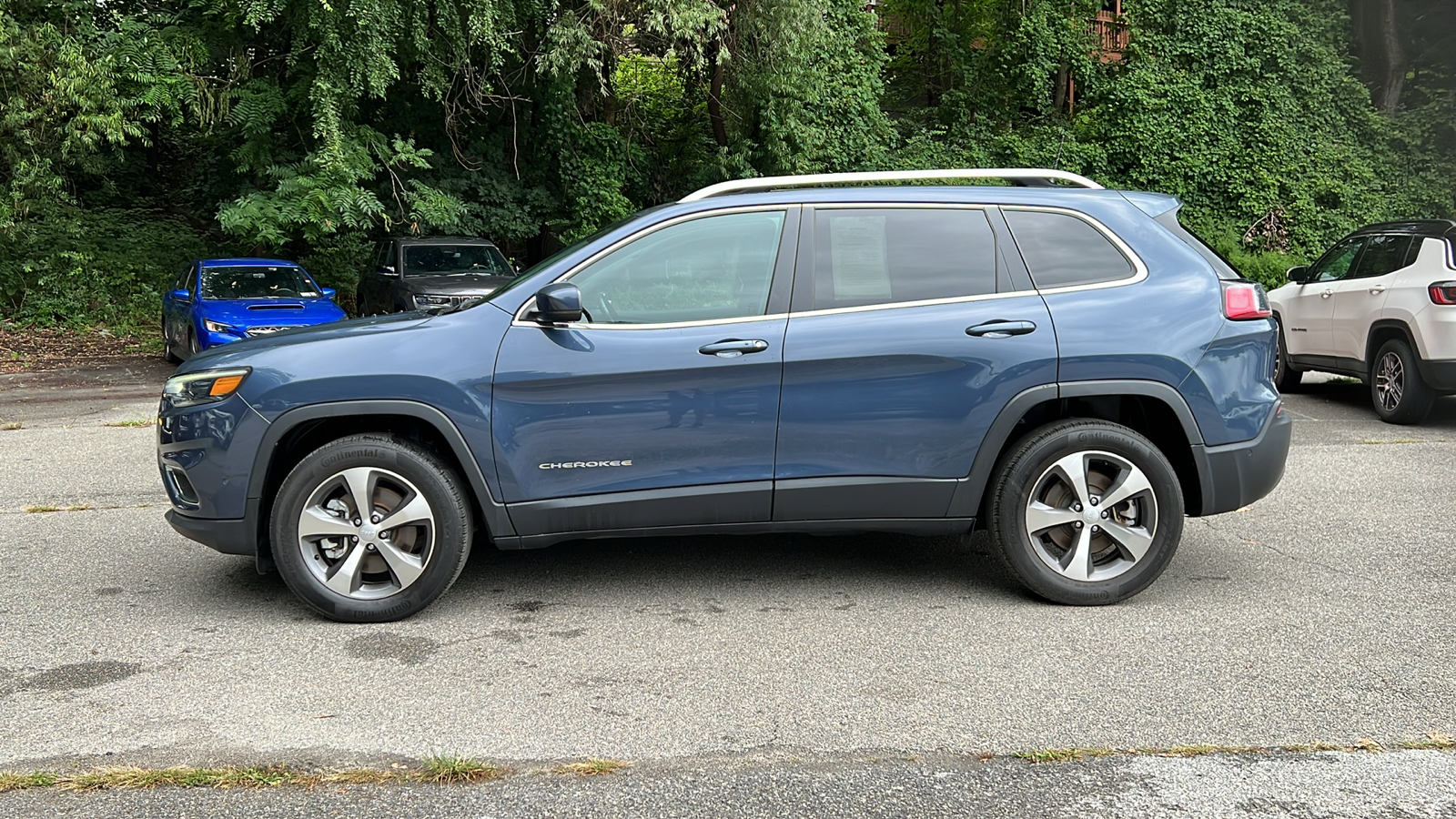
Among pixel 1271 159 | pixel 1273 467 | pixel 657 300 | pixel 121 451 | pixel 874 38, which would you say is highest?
pixel 874 38

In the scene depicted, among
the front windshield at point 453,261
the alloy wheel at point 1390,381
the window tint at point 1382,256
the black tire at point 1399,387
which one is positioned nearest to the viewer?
the black tire at point 1399,387

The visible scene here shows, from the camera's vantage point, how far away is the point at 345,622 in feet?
15.8

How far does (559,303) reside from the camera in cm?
462

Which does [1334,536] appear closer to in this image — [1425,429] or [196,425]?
[1425,429]

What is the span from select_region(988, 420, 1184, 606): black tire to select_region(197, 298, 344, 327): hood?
35.0ft

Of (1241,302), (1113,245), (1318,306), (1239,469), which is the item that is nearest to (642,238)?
(1113,245)

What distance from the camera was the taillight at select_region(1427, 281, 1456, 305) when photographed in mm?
9242

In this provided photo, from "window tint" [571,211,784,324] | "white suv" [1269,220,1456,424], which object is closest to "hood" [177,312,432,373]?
"window tint" [571,211,784,324]

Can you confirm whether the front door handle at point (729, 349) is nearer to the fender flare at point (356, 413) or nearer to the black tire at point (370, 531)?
the fender flare at point (356, 413)

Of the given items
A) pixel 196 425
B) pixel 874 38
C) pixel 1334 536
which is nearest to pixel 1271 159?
pixel 874 38

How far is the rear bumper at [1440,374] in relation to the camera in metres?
9.27

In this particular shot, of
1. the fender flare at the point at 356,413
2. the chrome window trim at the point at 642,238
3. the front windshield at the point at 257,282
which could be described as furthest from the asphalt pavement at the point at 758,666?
the front windshield at the point at 257,282

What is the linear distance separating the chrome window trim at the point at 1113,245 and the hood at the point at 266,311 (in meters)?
10.5

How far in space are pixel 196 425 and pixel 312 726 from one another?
158 cm
